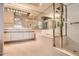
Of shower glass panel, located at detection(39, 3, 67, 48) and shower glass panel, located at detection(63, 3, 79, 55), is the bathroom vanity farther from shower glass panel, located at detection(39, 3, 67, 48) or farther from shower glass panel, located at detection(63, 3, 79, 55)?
→ shower glass panel, located at detection(63, 3, 79, 55)

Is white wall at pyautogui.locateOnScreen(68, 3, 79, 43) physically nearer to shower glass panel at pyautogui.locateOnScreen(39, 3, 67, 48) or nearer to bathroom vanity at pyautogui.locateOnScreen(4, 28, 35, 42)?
shower glass panel at pyautogui.locateOnScreen(39, 3, 67, 48)

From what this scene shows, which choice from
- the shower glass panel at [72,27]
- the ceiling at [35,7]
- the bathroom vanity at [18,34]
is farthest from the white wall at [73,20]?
the bathroom vanity at [18,34]

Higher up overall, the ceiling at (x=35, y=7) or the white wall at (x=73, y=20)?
the ceiling at (x=35, y=7)

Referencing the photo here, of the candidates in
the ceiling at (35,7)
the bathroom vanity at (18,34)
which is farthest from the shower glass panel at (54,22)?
the bathroom vanity at (18,34)

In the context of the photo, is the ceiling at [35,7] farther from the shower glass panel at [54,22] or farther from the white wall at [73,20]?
the white wall at [73,20]

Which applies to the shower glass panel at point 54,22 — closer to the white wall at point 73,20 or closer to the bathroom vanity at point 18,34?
the white wall at point 73,20

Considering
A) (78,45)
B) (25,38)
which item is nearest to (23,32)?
(25,38)

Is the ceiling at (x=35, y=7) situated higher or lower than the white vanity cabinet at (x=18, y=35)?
higher

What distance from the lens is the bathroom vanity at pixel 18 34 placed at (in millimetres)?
1532

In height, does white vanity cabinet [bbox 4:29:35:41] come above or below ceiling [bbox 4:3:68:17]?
below

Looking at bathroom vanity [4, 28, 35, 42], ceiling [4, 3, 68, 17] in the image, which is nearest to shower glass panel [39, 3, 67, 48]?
ceiling [4, 3, 68, 17]

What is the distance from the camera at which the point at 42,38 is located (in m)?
1.67

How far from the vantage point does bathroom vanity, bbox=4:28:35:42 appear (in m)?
1.53

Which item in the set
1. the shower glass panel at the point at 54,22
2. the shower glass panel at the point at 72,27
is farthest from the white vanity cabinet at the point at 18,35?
the shower glass panel at the point at 72,27
